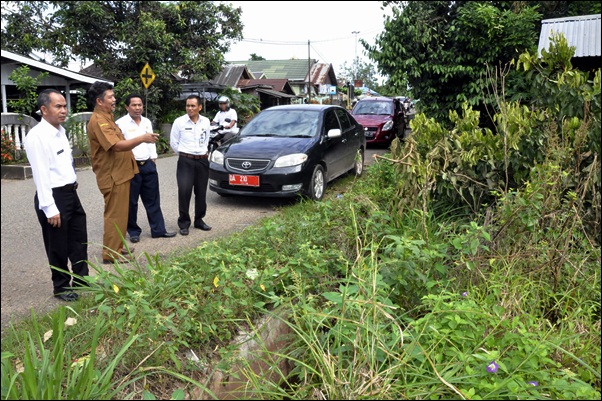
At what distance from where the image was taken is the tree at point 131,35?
21172mm

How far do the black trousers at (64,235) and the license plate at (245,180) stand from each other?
3796 mm

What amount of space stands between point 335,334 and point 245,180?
596cm

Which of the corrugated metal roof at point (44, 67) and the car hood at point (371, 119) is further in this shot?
the car hood at point (371, 119)

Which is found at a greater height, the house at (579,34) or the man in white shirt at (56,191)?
the house at (579,34)

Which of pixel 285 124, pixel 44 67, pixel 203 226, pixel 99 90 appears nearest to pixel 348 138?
pixel 285 124

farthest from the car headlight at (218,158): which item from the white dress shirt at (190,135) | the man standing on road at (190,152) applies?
the white dress shirt at (190,135)

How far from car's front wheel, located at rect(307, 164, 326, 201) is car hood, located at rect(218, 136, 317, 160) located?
45 centimetres

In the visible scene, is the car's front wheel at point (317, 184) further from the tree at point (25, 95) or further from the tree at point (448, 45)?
the tree at point (25, 95)

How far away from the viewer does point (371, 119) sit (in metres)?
18.3

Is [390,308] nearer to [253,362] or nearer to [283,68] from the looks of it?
[253,362]

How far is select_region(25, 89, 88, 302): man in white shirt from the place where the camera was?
4.45m

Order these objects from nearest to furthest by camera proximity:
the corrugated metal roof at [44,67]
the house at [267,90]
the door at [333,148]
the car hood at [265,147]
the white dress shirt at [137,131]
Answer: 1. the white dress shirt at [137,131]
2. the car hood at [265,147]
3. the door at [333,148]
4. the corrugated metal roof at [44,67]
5. the house at [267,90]

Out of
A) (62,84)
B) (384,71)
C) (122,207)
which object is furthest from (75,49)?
(122,207)

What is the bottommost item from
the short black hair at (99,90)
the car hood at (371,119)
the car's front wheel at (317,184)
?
Result: the car's front wheel at (317,184)
